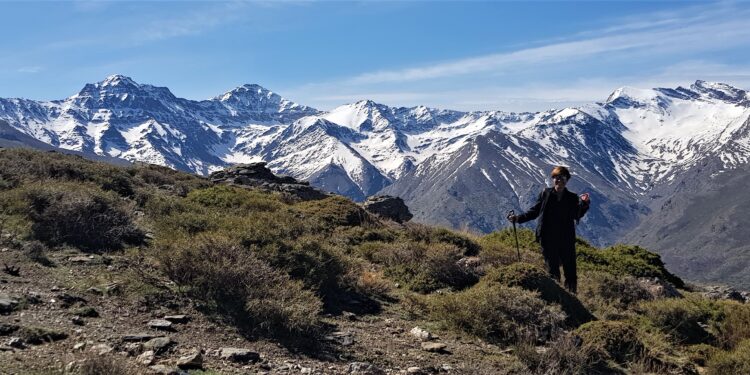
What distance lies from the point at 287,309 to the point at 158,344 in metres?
1.84

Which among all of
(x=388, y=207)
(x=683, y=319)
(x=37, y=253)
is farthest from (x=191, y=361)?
(x=388, y=207)

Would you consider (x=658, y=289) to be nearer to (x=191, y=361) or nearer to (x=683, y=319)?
(x=683, y=319)

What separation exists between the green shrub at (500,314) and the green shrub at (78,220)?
6.51 m

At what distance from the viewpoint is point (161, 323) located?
312 inches

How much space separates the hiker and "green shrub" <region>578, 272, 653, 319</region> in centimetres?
79

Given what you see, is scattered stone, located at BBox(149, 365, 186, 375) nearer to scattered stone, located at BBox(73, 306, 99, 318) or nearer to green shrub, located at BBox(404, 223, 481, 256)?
scattered stone, located at BBox(73, 306, 99, 318)

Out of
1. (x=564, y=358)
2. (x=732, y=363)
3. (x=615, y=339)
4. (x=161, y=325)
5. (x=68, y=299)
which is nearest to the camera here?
(x=161, y=325)

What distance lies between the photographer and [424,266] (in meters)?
12.9

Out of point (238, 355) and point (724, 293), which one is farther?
point (724, 293)

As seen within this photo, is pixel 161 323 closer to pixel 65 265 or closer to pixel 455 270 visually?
pixel 65 265

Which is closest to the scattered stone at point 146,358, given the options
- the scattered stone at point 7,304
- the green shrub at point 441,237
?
the scattered stone at point 7,304

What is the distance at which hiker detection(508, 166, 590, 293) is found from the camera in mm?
12164

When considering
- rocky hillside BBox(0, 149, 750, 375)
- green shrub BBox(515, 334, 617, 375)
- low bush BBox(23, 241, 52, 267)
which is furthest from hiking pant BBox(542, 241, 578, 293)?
low bush BBox(23, 241, 52, 267)

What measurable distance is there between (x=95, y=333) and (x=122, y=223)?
5573mm
